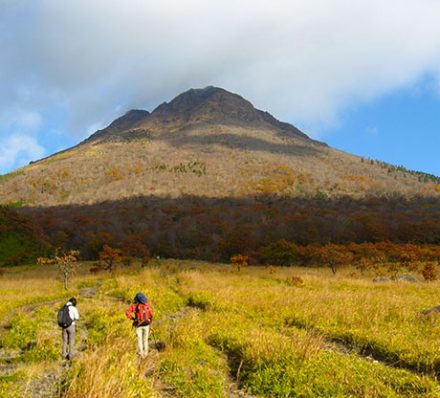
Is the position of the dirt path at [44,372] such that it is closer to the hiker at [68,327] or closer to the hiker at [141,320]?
the hiker at [68,327]

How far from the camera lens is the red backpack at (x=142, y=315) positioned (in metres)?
10.6

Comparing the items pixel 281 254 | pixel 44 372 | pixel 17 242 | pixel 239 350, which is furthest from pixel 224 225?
pixel 44 372

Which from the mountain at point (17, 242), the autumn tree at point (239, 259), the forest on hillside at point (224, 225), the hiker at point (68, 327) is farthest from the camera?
the forest on hillside at point (224, 225)

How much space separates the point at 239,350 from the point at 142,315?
302cm

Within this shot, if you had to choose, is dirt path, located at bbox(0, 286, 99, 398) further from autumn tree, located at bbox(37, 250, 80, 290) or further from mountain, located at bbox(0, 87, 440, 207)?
mountain, located at bbox(0, 87, 440, 207)

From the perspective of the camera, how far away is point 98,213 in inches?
4245

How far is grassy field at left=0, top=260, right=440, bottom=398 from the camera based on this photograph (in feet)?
25.7

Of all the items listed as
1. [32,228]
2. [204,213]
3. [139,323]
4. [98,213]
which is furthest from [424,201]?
[139,323]

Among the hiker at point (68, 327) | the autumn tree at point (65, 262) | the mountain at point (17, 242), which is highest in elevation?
the mountain at point (17, 242)

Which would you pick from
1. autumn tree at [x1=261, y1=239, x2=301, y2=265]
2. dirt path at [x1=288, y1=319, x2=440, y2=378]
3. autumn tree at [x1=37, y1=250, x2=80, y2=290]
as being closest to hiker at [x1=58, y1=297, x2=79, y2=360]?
dirt path at [x1=288, y1=319, x2=440, y2=378]

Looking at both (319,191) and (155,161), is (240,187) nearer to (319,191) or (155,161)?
(319,191)

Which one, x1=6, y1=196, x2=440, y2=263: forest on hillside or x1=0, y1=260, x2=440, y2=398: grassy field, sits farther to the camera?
x1=6, y1=196, x2=440, y2=263: forest on hillside

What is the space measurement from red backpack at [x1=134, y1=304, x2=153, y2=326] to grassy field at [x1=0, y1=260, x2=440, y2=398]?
68cm

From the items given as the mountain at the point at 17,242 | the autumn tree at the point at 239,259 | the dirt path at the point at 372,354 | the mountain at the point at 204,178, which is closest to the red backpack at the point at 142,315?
the dirt path at the point at 372,354
